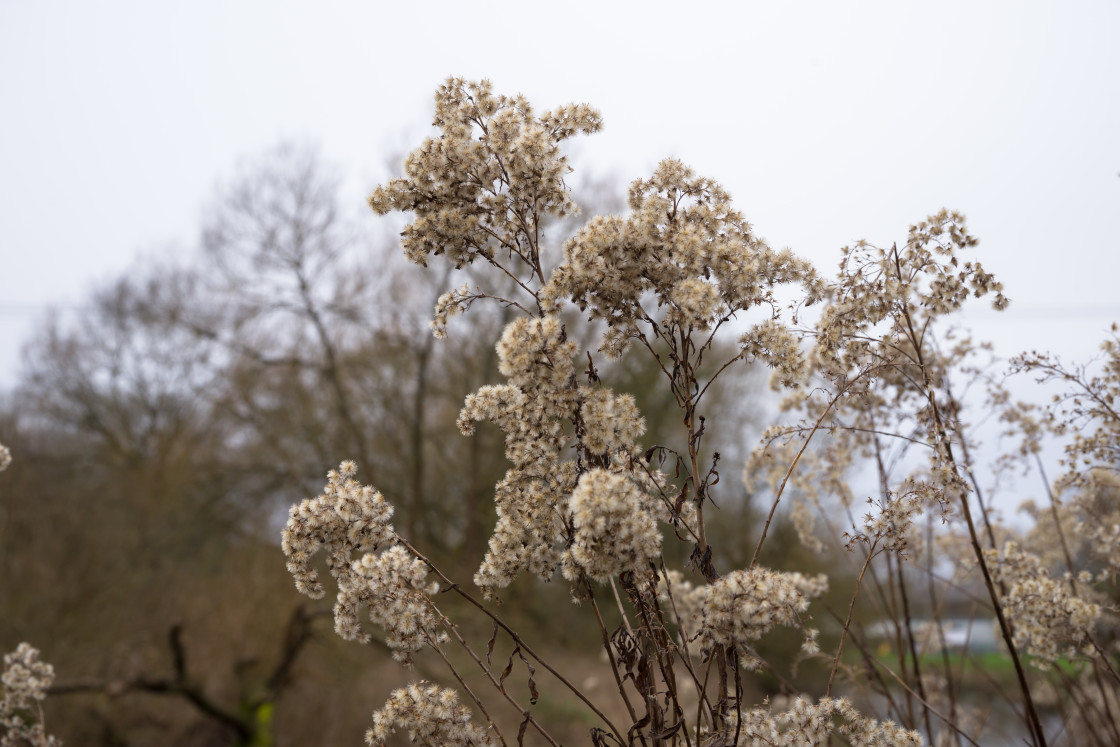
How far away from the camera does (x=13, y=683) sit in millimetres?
3264

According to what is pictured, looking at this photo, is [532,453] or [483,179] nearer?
[532,453]

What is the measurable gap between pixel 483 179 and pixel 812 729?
1.32 metres

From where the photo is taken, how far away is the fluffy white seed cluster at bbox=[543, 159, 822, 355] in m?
1.61

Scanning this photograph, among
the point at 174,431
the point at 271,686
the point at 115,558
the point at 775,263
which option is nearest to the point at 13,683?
the point at 775,263

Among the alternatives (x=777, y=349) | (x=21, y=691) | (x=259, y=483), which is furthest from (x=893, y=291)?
(x=259, y=483)

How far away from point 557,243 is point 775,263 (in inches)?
440

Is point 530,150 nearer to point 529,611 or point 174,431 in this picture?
point 529,611

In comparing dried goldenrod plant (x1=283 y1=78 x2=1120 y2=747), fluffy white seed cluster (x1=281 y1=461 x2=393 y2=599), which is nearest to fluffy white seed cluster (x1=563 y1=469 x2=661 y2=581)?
dried goldenrod plant (x1=283 y1=78 x2=1120 y2=747)

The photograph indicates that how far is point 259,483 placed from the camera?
1451cm

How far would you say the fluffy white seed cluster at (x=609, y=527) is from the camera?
1.37 metres

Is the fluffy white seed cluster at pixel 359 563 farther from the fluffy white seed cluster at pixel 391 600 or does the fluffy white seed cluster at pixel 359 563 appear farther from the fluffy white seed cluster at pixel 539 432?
the fluffy white seed cluster at pixel 539 432

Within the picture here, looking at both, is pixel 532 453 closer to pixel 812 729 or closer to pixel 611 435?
pixel 611 435

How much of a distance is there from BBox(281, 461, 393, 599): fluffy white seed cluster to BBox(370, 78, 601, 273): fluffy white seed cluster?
1.80 ft

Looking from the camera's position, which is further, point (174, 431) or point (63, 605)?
point (174, 431)
